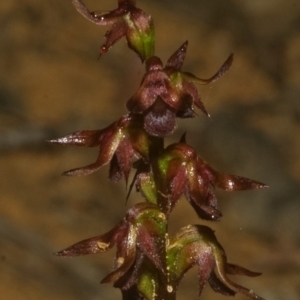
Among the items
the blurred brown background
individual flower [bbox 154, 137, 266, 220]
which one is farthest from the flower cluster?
the blurred brown background

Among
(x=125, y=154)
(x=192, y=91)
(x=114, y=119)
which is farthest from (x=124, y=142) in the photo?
(x=114, y=119)

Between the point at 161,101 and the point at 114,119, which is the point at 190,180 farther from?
the point at 114,119

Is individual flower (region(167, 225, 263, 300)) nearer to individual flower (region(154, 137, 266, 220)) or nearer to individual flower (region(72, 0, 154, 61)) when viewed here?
individual flower (region(154, 137, 266, 220))

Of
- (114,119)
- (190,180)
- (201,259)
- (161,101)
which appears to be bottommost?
(114,119)

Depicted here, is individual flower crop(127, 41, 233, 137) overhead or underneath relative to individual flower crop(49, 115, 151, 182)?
overhead

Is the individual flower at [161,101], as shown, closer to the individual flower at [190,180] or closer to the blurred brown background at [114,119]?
the individual flower at [190,180]

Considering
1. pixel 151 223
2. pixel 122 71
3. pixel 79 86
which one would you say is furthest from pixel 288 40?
pixel 151 223
